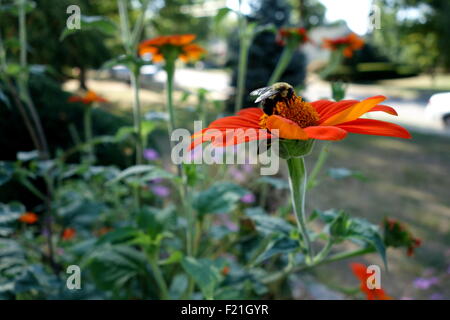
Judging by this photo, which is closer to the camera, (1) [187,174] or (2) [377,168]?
(1) [187,174]

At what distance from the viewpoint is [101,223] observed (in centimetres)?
203

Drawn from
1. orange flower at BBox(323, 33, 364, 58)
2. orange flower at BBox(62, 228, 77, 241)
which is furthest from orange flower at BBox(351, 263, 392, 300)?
orange flower at BBox(62, 228, 77, 241)

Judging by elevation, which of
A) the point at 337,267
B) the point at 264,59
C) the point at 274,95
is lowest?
the point at 337,267

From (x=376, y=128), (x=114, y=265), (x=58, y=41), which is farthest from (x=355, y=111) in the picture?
(x=58, y=41)

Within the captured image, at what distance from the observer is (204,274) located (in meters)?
0.91

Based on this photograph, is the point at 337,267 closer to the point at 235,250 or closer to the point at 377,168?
the point at 235,250

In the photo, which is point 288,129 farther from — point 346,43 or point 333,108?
point 346,43

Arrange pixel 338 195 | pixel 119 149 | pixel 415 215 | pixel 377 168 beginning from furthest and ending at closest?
1. pixel 377 168
2. pixel 338 195
3. pixel 415 215
4. pixel 119 149

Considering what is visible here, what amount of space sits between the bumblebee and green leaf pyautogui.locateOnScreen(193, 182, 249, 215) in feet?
1.52

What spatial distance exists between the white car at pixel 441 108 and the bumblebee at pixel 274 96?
7.72 m

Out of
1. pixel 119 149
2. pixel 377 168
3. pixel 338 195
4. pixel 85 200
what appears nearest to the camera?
pixel 85 200

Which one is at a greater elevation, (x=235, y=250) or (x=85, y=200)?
(x=85, y=200)
